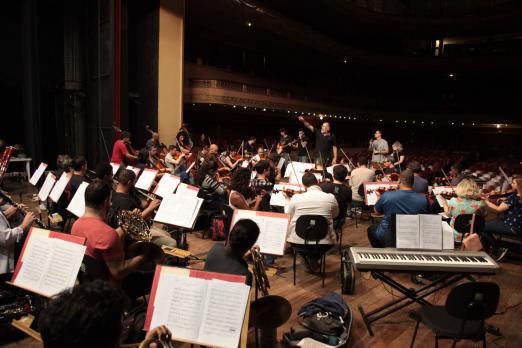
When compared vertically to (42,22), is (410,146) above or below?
below

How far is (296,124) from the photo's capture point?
23.6 meters

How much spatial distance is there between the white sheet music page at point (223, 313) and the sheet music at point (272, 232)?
1.61 metres

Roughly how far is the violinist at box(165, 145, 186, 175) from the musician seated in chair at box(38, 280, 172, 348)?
6.67 m

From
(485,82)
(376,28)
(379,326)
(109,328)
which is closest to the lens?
(109,328)

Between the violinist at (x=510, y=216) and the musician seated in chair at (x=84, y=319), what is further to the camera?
the violinist at (x=510, y=216)

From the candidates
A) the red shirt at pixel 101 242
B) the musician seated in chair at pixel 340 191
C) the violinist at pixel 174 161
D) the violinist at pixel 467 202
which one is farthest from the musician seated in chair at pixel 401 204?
the violinist at pixel 174 161

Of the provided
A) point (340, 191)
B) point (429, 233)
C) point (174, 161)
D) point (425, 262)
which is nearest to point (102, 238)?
point (425, 262)

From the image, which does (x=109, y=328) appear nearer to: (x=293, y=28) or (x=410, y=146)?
(x=293, y=28)

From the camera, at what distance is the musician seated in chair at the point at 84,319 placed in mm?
1289

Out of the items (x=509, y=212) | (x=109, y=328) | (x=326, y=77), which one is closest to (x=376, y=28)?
(x=326, y=77)

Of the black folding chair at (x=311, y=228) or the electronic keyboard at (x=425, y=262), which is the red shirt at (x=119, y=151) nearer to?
the black folding chair at (x=311, y=228)

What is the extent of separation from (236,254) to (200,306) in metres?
0.70

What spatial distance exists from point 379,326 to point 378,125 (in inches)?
955

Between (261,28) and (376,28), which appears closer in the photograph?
(261,28)
